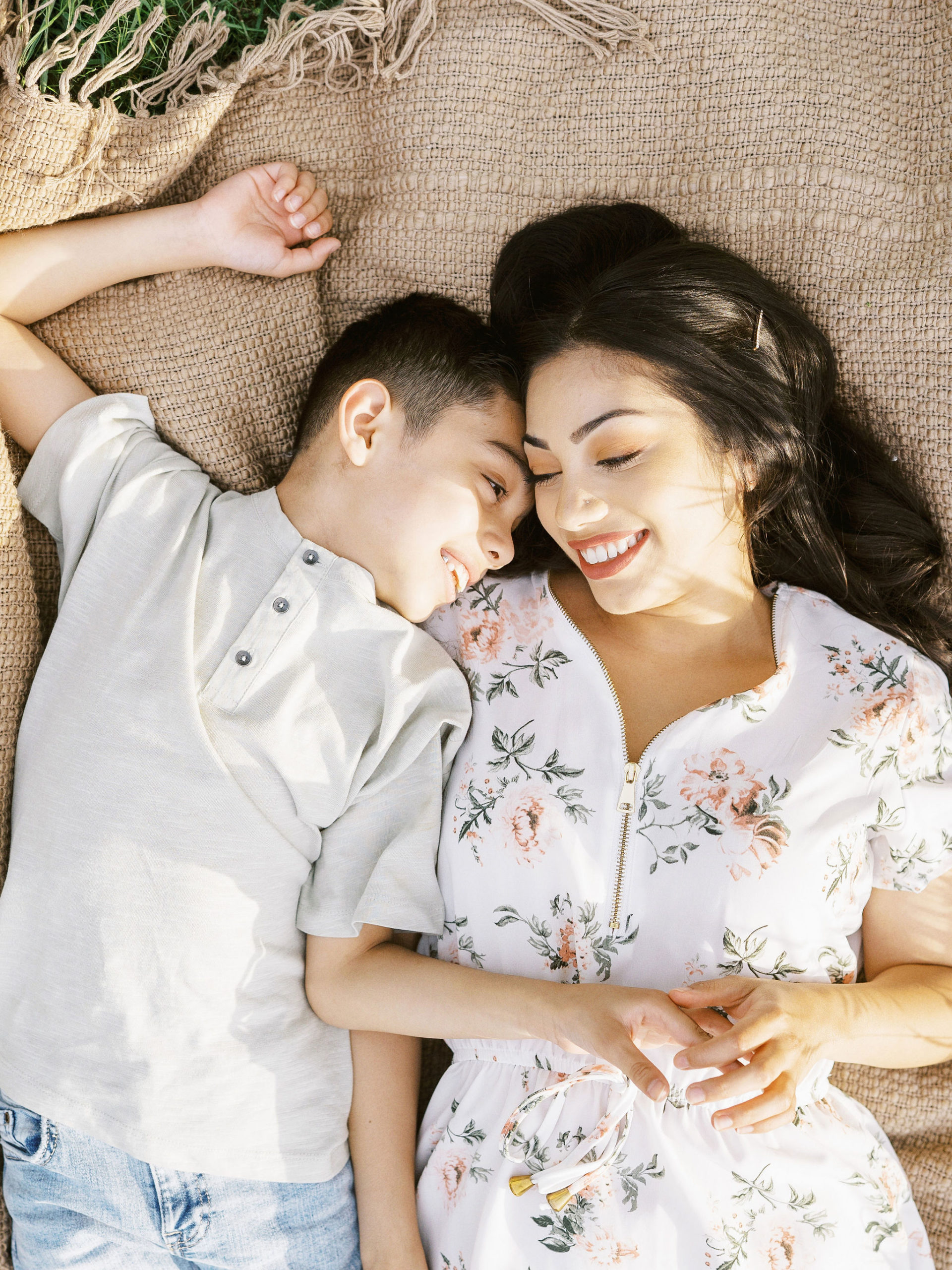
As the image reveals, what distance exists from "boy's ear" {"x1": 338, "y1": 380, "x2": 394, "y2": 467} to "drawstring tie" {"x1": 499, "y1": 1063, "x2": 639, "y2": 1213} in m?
1.16

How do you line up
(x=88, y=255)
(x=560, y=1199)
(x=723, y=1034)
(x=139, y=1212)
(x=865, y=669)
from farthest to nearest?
(x=88, y=255) < (x=865, y=669) < (x=139, y=1212) < (x=560, y=1199) < (x=723, y=1034)

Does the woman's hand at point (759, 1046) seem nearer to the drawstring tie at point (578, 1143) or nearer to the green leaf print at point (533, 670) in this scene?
the drawstring tie at point (578, 1143)

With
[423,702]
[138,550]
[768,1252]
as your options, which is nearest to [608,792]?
[423,702]

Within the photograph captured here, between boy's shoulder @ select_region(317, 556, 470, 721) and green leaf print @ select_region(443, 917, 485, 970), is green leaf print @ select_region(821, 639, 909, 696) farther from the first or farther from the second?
green leaf print @ select_region(443, 917, 485, 970)

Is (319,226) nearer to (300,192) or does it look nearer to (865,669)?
(300,192)

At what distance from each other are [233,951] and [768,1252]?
1.03 m

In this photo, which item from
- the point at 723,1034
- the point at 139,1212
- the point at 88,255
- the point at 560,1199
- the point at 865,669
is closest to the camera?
the point at 723,1034

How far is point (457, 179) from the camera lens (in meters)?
2.13

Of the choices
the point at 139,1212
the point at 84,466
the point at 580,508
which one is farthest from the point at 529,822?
the point at 84,466

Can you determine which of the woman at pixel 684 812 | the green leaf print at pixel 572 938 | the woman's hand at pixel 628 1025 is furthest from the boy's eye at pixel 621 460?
the woman's hand at pixel 628 1025

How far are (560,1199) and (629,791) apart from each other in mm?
666

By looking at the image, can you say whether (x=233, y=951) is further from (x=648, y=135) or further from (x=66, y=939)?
(x=648, y=135)

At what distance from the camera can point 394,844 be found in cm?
188

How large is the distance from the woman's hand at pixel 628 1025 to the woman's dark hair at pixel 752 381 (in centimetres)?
85
